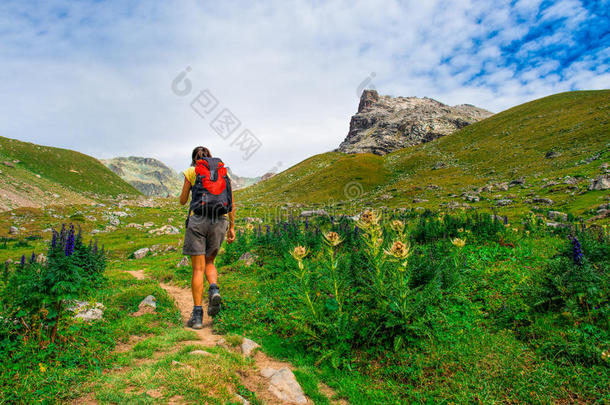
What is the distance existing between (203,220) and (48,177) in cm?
6577

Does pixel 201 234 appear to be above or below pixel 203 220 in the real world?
below

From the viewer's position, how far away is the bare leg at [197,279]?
6.11 meters

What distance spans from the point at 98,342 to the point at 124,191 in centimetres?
7560

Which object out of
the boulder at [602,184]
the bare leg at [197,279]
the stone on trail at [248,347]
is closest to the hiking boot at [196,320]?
the bare leg at [197,279]

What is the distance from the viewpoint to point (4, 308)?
3838 millimetres

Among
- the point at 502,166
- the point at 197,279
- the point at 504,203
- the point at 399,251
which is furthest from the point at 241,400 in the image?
the point at 502,166

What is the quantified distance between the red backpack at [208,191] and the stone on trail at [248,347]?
286cm

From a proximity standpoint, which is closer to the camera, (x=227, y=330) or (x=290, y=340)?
(x=290, y=340)

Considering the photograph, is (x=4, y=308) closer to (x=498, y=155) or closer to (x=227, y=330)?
(x=227, y=330)

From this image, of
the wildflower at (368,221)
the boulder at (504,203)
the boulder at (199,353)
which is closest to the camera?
the boulder at (199,353)

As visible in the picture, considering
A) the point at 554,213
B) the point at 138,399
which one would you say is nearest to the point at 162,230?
the point at 138,399

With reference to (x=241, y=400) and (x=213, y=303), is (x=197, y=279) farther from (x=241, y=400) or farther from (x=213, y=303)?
(x=241, y=400)

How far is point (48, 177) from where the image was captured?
5181 cm

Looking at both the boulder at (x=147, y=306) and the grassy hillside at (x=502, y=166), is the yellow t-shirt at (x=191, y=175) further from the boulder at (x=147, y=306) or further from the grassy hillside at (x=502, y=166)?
the grassy hillside at (x=502, y=166)
